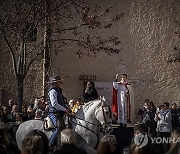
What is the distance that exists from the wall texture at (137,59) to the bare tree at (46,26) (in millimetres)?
647

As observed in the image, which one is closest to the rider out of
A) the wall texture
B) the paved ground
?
the paved ground

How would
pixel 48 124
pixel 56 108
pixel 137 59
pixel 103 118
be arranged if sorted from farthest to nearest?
pixel 137 59, pixel 103 118, pixel 48 124, pixel 56 108

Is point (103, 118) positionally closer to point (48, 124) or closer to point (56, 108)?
point (56, 108)

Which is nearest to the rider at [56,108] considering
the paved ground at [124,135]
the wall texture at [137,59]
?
the paved ground at [124,135]

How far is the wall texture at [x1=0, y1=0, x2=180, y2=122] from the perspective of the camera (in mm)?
19906

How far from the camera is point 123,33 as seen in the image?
20281mm

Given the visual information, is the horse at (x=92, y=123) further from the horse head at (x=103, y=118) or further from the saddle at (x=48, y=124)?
the saddle at (x=48, y=124)

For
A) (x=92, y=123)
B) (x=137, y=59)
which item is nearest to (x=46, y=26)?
(x=137, y=59)

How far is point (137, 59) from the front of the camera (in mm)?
20219

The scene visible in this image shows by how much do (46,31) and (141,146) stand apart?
13127mm

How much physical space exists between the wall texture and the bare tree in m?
0.65

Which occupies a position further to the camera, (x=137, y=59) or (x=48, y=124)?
(x=137, y=59)

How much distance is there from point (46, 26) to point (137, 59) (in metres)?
5.27

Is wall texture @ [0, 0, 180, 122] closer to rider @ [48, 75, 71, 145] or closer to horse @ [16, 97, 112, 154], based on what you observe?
horse @ [16, 97, 112, 154]
